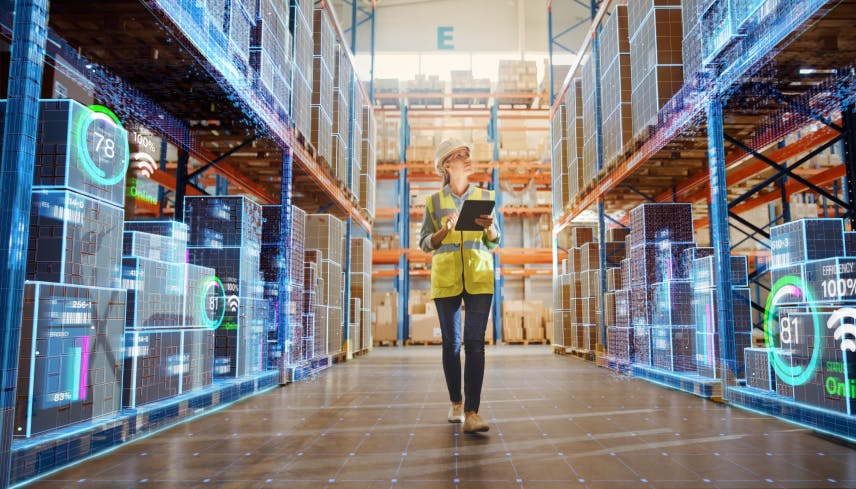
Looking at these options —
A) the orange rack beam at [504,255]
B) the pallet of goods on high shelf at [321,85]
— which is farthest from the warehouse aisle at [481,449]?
the orange rack beam at [504,255]

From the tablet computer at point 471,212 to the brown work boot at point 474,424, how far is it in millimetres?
1223

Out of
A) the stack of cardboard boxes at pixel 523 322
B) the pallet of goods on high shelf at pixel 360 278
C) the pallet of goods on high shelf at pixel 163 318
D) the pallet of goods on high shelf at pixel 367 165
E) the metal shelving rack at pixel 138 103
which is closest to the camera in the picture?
the metal shelving rack at pixel 138 103

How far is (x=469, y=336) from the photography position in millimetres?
3879

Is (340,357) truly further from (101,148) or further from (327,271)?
(101,148)

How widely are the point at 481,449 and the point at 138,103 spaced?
5091mm

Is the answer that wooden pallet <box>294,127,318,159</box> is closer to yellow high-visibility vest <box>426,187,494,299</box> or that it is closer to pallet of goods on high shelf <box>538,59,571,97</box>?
yellow high-visibility vest <box>426,187,494,299</box>

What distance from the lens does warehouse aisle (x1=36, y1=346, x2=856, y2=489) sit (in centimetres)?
280

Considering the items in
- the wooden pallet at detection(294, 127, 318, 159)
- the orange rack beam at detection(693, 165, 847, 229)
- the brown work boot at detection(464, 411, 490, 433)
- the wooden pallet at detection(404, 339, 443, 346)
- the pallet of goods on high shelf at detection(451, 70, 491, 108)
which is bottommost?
the wooden pallet at detection(404, 339, 443, 346)

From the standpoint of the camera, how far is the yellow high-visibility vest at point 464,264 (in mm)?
3852

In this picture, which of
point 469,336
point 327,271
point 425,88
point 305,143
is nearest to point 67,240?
point 469,336

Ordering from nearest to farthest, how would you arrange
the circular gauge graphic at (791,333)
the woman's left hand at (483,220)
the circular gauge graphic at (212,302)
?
the woman's left hand at (483,220)
the circular gauge graphic at (791,333)
the circular gauge graphic at (212,302)

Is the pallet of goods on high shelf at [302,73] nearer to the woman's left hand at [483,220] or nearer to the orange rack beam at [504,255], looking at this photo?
the woman's left hand at [483,220]

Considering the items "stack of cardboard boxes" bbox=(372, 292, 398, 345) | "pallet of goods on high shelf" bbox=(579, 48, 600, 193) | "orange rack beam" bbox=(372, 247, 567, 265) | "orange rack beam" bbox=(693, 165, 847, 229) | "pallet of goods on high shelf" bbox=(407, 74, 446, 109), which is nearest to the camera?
"orange rack beam" bbox=(693, 165, 847, 229)

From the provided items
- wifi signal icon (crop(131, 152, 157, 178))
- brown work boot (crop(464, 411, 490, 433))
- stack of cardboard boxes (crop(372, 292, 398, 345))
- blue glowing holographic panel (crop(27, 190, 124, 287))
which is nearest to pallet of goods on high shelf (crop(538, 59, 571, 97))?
stack of cardboard boxes (crop(372, 292, 398, 345))
